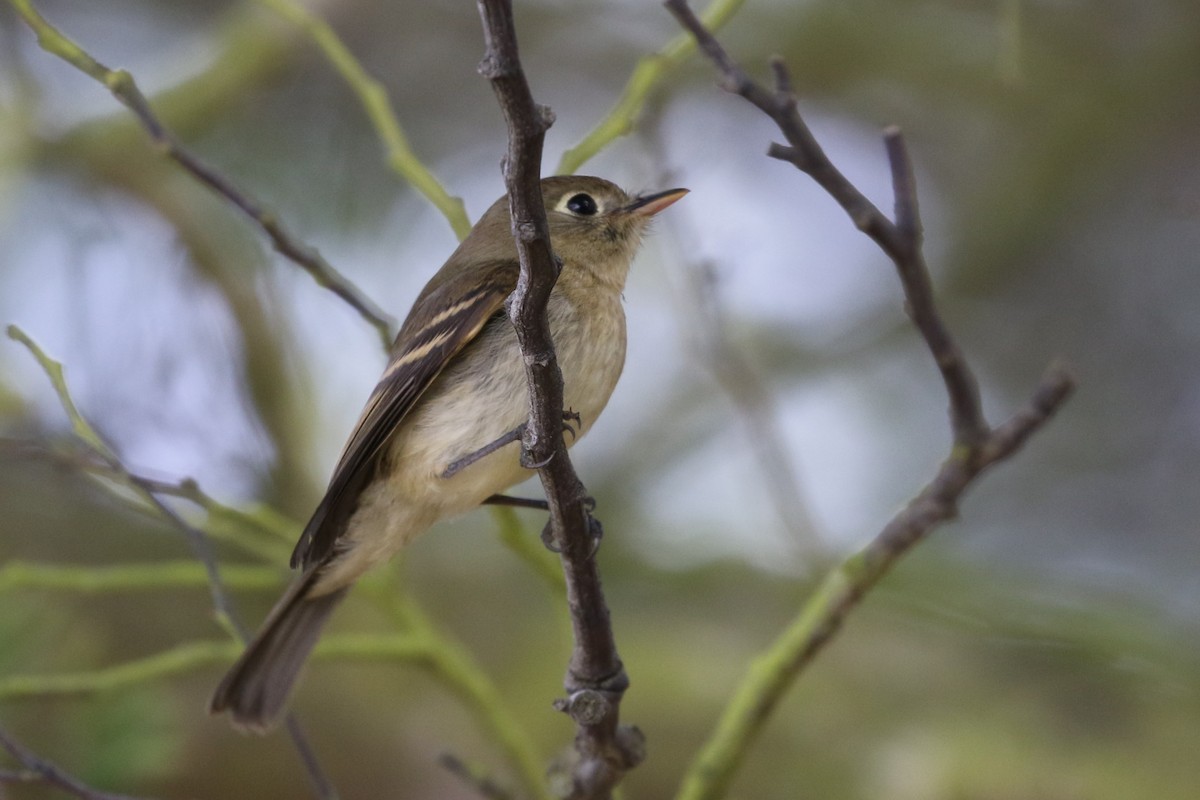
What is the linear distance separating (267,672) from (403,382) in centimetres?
84

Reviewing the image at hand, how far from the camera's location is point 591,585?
7.75 feet

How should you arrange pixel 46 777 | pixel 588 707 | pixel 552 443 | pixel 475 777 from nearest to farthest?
pixel 552 443 → pixel 588 707 → pixel 46 777 → pixel 475 777

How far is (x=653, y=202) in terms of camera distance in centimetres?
346

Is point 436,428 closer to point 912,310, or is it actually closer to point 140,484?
point 140,484

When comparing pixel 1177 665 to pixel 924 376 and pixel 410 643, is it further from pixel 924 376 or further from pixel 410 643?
pixel 410 643

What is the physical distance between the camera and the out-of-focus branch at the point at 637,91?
3137 millimetres

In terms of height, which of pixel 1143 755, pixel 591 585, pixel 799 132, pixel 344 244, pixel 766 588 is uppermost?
pixel 799 132

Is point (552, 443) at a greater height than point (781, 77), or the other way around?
point (781, 77)

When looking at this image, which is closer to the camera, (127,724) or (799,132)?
(799,132)

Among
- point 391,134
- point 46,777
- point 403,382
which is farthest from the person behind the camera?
point 391,134

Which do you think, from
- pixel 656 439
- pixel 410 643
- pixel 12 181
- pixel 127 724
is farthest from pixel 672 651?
pixel 12 181

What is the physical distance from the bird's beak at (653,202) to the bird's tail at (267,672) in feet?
4.25

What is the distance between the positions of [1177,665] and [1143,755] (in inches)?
14.3

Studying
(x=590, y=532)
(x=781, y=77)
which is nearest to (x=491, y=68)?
(x=781, y=77)
